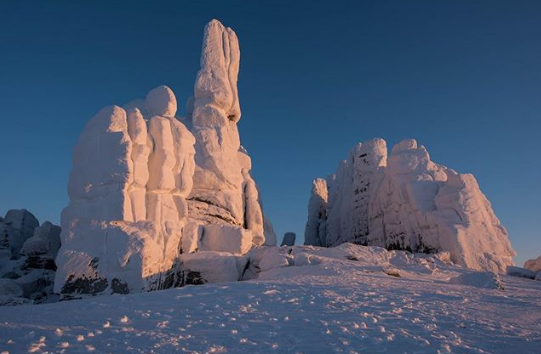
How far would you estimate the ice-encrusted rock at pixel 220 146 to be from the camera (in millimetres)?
24239

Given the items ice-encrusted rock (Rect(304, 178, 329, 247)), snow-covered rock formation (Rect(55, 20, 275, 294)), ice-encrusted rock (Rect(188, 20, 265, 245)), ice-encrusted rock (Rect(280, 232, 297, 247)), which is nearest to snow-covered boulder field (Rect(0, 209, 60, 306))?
snow-covered rock formation (Rect(55, 20, 275, 294))

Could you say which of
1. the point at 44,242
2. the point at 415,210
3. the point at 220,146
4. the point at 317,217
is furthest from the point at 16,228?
the point at 317,217

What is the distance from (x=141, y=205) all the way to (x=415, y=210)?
60.2 feet

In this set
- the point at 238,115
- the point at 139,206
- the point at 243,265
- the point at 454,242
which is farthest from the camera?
the point at 238,115

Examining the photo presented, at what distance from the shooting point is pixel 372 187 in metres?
32.7

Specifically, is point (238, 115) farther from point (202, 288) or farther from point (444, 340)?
point (444, 340)

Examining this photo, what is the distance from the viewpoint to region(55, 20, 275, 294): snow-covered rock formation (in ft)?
45.1

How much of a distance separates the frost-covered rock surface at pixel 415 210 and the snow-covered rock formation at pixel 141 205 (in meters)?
11.7

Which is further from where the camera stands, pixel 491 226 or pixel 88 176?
pixel 491 226

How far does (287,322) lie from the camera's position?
6672 mm

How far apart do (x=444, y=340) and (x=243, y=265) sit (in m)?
12.5

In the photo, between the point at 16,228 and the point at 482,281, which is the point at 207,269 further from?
the point at 16,228

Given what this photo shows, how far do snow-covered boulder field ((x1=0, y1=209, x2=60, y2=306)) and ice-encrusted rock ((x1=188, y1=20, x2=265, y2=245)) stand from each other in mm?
7632

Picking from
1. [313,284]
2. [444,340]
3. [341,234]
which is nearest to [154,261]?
[313,284]
